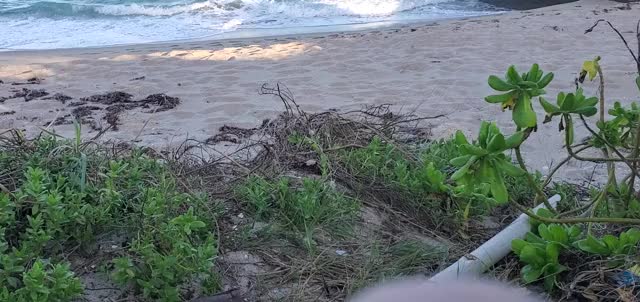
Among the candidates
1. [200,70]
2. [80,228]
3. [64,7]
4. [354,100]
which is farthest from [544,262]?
[64,7]

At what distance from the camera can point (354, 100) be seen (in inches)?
228

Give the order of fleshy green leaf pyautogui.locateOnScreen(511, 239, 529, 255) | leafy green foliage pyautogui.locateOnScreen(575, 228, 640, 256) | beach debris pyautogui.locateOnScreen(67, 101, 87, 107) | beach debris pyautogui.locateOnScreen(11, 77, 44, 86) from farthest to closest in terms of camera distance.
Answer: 1. beach debris pyautogui.locateOnScreen(11, 77, 44, 86)
2. beach debris pyautogui.locateOnScreen(67, 101, 87, 107)
3. fleshy green leaf pyautogui.locateOnScreen(511, 239, 529, 255)
4. leafy green foliage pyautogui.locateOnScreen(575, 228, 640, 256)

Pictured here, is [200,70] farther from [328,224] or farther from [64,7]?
[64,7]

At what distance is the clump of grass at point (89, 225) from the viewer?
217 cm

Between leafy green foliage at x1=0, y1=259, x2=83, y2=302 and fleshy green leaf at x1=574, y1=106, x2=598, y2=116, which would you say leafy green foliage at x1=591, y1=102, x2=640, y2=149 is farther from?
leafy green foliage at x1=0, y1=259, x2=83, y2=302

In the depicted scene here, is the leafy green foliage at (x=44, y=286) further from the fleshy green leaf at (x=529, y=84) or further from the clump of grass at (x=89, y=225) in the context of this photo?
the fleshy green leaf at (x=529, y=84)

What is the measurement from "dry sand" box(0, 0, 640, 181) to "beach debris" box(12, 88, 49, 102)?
97 mm

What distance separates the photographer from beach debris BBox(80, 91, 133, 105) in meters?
5.84

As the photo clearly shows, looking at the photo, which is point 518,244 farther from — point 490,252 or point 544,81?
point 544,81

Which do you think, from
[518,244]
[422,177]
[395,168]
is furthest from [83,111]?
[518,244]

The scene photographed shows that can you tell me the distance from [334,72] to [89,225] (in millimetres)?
4723

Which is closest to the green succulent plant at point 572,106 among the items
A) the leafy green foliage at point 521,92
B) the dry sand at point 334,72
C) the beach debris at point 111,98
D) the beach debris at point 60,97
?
the leafy green foliage at point 521,92

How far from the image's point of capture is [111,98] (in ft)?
19.4

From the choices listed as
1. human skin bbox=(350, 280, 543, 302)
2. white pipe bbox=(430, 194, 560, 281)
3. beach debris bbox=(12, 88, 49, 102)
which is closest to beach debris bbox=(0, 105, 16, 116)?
beach debris bbox=(12, 88, 49, 102)
